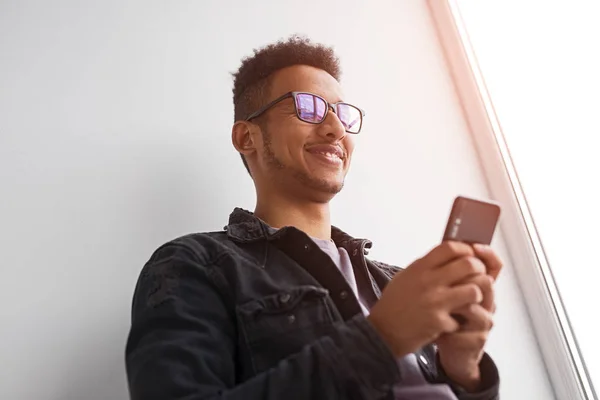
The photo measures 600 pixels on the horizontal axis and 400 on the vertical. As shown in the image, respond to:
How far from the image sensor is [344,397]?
1.65 ft

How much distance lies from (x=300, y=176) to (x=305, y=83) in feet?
0.69

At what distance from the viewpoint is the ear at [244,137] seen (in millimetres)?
988

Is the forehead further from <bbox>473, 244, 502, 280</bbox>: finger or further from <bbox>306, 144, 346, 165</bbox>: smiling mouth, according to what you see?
<bbox>473, 244, 502, 280</bbox>: finger

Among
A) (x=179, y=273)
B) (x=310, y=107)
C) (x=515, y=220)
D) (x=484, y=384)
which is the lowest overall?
(x=484, y=384)

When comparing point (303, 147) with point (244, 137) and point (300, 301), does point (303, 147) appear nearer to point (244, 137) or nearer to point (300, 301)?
point (244, 137)

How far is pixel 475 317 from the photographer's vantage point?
576 mm

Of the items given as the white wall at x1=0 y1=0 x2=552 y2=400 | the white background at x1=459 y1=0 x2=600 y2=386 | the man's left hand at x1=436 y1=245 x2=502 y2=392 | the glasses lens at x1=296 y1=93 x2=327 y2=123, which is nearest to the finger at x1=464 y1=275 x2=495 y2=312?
the man's left hand at x1=436 y1=245 x2=502 y2=392

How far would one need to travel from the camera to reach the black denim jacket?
513mm

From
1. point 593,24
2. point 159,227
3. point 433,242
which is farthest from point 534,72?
point 159,227

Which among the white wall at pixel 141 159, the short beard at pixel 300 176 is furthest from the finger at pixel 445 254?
the white wall at pixel 141 159

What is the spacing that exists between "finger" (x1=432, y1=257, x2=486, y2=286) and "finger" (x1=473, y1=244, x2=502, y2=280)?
4 cm

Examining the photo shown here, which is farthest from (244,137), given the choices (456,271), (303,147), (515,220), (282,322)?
(515,220)

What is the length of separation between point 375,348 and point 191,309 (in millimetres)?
246

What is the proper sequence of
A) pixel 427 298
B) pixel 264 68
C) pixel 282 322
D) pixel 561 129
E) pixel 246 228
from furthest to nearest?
pixel 561 129
pixel 264 68
pixel 246 228
pixel 282 322
pixel 427 298
